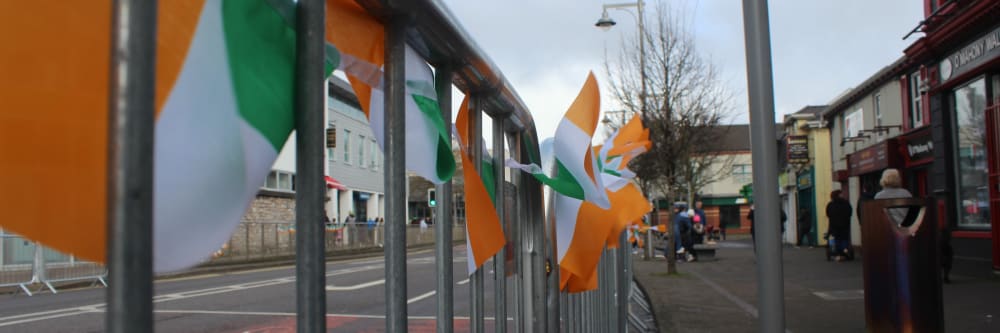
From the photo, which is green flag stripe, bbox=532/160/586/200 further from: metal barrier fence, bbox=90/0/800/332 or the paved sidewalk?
the paved sidewalk

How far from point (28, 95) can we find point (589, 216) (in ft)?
8.93

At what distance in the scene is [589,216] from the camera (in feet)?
10.7

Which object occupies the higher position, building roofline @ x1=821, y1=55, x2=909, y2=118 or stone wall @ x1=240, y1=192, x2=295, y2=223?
building roofline @ x1=821, y1=55, x2=909, y2=118

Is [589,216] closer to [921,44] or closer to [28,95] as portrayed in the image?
[28,95]

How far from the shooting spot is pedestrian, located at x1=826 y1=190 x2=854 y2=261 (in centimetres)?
1836

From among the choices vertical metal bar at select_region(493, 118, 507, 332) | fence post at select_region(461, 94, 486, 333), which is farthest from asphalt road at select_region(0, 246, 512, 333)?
fence post at select_region(461, 94, 486, 333)

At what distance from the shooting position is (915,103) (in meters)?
21.2

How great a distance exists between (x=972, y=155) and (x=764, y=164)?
14.8m

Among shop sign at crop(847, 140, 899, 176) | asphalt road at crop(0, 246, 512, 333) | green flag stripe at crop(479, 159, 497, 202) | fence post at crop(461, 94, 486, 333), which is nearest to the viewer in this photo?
fence post at crop(461, 94, 486, 333)

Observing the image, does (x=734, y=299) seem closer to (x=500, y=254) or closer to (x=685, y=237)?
(x=500, y=254)

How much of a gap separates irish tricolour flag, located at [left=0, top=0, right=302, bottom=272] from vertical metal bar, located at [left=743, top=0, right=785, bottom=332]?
1.98 metres

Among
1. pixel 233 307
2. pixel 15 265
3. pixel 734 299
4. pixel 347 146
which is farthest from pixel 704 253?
pixel 347 146

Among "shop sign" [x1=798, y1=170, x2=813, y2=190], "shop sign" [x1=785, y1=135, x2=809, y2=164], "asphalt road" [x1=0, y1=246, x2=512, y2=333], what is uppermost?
"shop sign" [x1=785, y1=135, x2=809, y2=164]

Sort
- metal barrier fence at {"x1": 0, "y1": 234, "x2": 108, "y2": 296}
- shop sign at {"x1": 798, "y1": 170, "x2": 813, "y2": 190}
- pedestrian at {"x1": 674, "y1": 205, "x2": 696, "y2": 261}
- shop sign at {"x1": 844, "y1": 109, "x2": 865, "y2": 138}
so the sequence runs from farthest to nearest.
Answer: shop sign at {"x1": 798, "y1": 170, "x2": 813, "y2": 190}, shop sign at {"x1": 844, "y1": 109, "x2": 865, "y2": 138}, pedestrian at {"x1": 674, "y1": 205, "x2": 696, "y2": 261}, metal barrier fence at {"x1": 0, "y1": 234, "x2": 108, "y2": 296}
